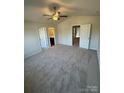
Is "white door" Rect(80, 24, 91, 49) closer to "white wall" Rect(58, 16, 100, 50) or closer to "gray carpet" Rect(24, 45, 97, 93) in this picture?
"white wall" Rect(58, 16, 100, 50)

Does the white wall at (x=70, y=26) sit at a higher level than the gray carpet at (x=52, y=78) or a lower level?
higher

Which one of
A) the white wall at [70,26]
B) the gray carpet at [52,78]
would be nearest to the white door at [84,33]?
the white wall at [70,26]

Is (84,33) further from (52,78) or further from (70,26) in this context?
(52,78)

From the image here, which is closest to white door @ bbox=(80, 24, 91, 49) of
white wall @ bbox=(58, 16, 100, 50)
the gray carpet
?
white wall @ bbox=(58, 16, 100, 50)

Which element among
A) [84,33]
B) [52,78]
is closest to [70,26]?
[84,33]

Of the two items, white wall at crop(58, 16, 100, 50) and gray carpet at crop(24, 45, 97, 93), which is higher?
white wall at crop(58, 16, 100, 50)

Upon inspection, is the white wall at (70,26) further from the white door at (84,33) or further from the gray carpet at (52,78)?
the gray carpet at (52,78)
